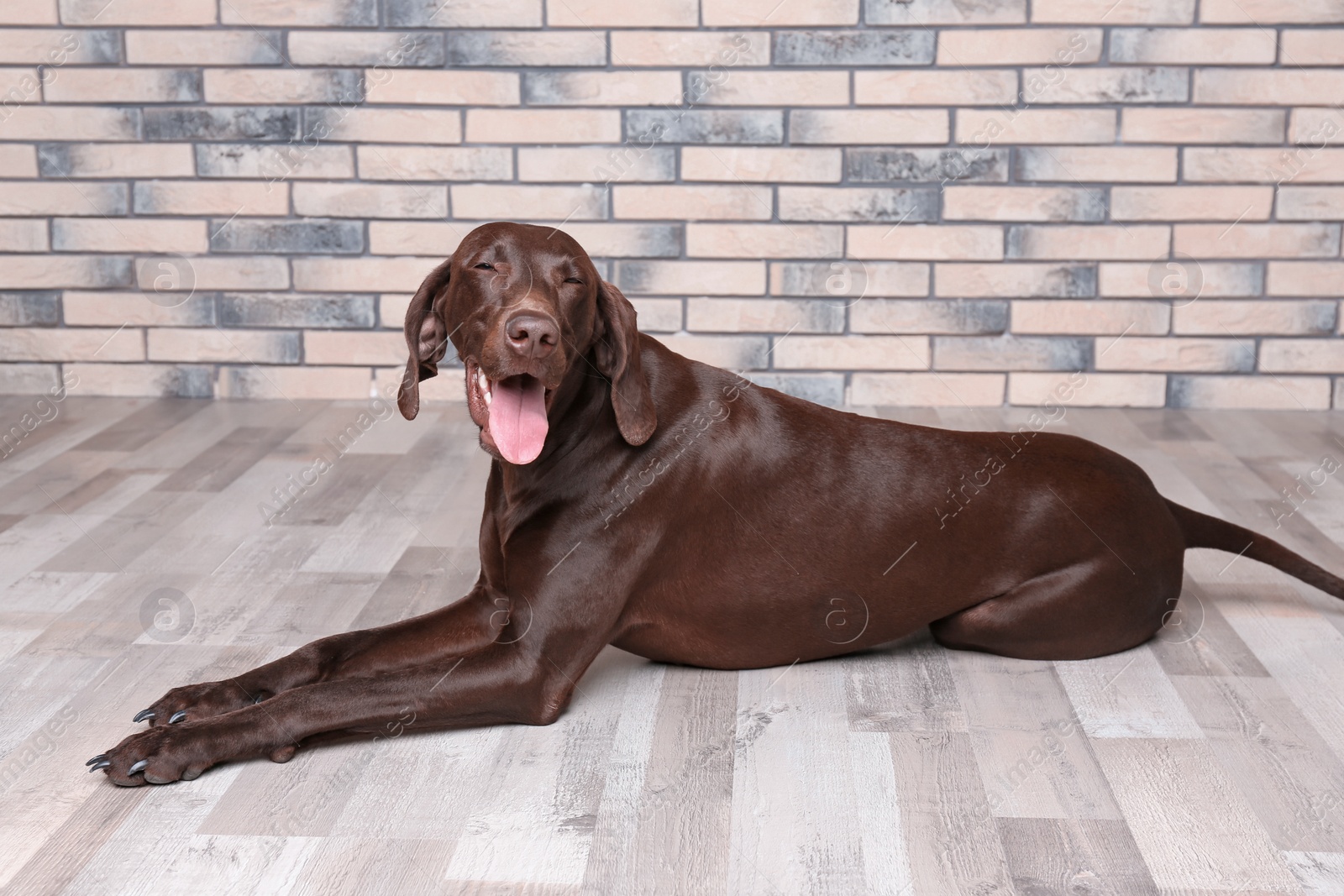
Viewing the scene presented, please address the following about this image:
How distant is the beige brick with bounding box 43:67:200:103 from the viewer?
4391 mm

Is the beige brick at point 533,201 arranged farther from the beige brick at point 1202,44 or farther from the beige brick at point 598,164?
the beige brick at point 1202,44

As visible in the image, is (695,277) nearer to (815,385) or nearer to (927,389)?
(815,385)

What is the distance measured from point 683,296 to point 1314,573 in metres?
2.39

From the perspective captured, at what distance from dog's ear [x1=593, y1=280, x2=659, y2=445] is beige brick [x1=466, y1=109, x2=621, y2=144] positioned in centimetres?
232

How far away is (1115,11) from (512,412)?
10.0 feet

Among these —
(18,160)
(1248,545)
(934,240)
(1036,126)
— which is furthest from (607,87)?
(1248,545)

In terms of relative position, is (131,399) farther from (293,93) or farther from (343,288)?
(293,93)

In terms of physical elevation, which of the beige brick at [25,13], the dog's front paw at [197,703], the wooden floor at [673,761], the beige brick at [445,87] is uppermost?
the beige brick at [25,13]

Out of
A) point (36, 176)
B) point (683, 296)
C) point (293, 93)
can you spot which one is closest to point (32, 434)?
point (36, 176)

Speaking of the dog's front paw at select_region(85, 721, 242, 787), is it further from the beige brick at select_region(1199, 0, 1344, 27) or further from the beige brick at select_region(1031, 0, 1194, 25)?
the beige brick at select_region(1199, 0, 1344, 27)

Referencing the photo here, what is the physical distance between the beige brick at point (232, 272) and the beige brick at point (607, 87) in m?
1.00

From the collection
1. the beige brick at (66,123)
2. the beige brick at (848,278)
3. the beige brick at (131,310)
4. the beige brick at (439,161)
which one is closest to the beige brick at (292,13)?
the beige brick at (439,161)

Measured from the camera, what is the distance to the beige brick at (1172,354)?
14.6 feet

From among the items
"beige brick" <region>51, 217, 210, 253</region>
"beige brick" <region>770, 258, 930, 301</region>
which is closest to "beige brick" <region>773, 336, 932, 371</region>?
"beige brick" <region>770, 258, 930, 301</region>
